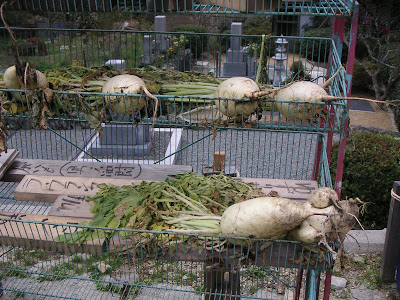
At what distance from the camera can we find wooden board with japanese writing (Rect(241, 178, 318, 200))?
3461 mm

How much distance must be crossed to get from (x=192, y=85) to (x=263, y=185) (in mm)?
1045

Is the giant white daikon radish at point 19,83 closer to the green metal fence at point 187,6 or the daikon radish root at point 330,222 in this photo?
the green metal fence at point 187,6

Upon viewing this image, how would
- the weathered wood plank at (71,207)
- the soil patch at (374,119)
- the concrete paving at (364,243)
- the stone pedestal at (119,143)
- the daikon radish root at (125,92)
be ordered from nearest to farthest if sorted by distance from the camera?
the daikon radish root at (125,92) → the weathered wood plank at (71,207) → the concrete paving at (364,243) → the stone pedestal at (119,143) → the soil patch at (374,119)

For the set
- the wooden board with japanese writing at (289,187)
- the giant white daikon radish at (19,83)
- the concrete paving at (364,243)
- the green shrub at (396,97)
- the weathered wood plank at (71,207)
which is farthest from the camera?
the green shrub at (396,97)

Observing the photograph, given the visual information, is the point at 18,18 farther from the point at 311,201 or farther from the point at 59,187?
the point at 311,201

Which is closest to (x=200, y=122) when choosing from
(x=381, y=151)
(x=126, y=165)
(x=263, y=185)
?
(x=263, y=185)

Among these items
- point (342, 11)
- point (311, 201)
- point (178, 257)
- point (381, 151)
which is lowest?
point (381, 151)

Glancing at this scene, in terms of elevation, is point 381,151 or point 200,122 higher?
point 200,122

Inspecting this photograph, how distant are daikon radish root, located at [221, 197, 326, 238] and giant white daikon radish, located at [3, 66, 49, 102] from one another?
149 centimetres

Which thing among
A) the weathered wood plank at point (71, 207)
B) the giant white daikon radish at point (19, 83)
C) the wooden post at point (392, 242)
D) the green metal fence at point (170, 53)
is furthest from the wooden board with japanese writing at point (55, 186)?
the wooden post at point (392, 242)

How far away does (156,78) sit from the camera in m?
3.30

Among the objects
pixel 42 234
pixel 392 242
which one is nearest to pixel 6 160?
pixel 42 234

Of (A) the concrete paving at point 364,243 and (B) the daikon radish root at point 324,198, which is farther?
(A) the concrete paving at point 364,243

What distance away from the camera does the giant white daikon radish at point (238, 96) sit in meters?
2.62
